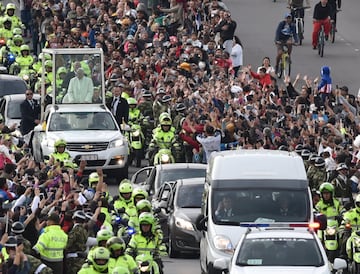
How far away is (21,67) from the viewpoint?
5022cm

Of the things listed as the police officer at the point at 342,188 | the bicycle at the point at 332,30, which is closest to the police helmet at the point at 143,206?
the police officer at the point at 342,188

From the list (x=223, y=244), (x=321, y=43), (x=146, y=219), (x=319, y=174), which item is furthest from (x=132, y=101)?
(x=223, y=244)

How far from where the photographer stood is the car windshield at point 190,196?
3309 cm

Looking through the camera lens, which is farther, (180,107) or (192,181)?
(180,107)

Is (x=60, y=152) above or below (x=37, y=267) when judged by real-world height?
below

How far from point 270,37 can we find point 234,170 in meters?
30.1

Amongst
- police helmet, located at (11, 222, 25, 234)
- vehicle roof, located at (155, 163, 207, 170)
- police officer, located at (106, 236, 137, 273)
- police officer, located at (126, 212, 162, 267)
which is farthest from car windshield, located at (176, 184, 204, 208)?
police officer, located at (106, 236, 137, 273)

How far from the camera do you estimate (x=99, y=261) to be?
24547mm

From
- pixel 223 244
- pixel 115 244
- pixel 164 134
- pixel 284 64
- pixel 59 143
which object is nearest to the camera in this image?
pixel 115 244

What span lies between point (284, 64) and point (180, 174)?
14.7 m

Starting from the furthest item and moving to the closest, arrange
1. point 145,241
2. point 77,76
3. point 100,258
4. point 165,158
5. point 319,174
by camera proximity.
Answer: point 77,76 → point 165,158 → point 319,174 → point 145,241 → point 100,258

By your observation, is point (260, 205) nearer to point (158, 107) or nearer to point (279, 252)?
point (279, 252)

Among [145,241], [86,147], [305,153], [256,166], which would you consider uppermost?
[256,166]

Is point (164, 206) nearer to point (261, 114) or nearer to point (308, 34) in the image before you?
point (261, 114)
